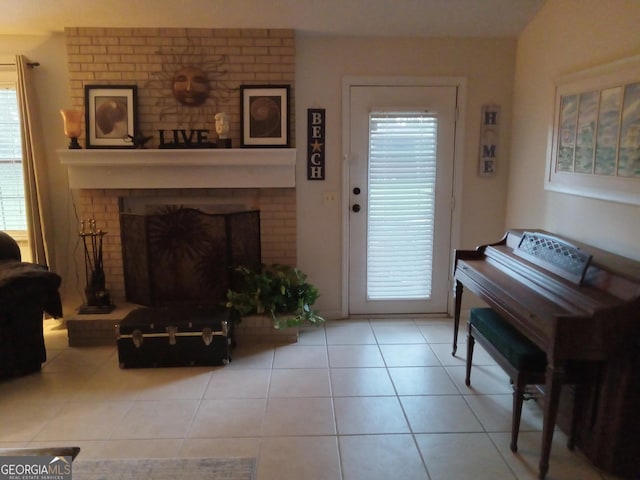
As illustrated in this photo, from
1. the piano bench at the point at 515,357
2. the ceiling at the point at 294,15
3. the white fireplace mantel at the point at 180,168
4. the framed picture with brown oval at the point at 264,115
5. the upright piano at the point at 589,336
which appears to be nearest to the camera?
the upright piano at the point at 589,336

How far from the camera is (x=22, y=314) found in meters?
2.97

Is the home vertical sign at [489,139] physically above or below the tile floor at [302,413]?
above

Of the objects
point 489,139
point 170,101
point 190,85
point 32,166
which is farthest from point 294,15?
point 32,166

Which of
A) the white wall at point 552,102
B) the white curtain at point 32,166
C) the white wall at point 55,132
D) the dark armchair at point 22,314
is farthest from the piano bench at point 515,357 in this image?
the white curtain at point 32,166

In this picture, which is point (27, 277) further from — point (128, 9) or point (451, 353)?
point (451, 353)

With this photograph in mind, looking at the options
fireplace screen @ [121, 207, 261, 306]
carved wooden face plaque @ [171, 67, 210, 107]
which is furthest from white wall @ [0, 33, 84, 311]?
carved wooden face plaque @ [171, 67, 210, 107]

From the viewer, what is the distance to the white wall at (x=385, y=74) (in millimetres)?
3732

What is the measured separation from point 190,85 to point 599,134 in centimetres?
280

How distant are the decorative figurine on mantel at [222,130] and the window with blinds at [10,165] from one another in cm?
166

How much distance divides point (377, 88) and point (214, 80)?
128 cm

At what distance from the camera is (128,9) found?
3365 mm

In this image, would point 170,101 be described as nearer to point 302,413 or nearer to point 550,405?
point 302,413

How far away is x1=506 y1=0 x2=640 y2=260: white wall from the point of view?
2.52 meters

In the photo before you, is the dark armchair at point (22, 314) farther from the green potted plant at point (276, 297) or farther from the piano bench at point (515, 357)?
the piano bench at point (515, 357)
